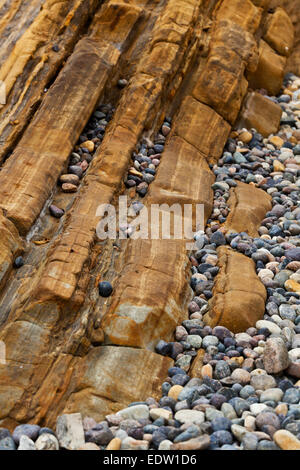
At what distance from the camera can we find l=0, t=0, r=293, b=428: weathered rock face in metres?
4.05

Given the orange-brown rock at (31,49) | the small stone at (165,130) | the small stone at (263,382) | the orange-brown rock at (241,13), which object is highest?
the orange-brown rock at (241,13)

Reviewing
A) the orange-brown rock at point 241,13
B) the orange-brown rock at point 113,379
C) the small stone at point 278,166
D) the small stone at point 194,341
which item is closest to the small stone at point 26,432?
the orange-brown rock at point 113,379

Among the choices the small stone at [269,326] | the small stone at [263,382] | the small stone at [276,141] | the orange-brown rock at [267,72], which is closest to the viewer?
the small stone at [263,382]

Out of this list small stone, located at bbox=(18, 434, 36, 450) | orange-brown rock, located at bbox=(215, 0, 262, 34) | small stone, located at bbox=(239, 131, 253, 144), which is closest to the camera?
small stone, located at bbox=(18, 434, 36, 450)

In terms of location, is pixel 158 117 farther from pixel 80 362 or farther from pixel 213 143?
pixel 80 362

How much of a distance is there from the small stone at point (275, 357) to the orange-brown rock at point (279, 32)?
5743 millimetres

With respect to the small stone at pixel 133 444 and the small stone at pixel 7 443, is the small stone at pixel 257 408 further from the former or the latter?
the small stone at pixel 7 443

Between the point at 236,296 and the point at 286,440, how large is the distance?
1506 mm

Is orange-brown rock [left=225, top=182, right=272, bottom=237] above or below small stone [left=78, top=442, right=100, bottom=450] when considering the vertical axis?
above

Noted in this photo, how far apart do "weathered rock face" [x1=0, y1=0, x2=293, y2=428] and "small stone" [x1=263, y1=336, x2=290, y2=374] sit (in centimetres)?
45

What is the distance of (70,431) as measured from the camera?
3.57 m

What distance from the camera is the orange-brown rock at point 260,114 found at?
750 centimetres

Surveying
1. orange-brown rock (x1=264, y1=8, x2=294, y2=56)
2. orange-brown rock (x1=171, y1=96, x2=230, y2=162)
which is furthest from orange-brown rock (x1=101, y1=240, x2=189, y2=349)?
orange-brown rock (x1=264, y1=8, x2=294, y2=56)

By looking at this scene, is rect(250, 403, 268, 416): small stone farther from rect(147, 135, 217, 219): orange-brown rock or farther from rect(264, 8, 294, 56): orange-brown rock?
rect(264, 8, 294, 56): orange-brown rock
